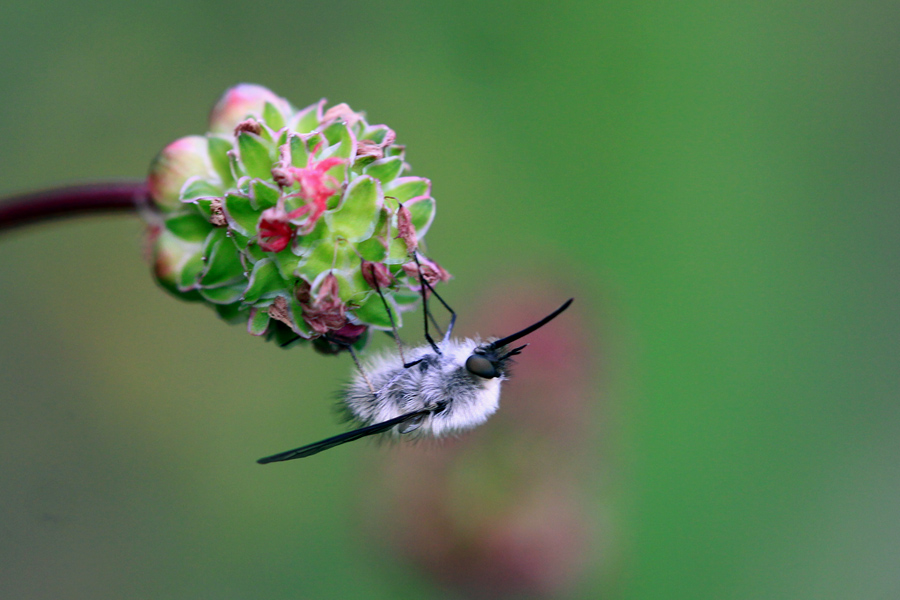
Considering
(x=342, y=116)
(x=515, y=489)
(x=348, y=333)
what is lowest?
(x=515, y=489)

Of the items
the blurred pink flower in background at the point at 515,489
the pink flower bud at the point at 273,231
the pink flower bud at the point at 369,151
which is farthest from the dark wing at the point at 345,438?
the blurred pink flower in background at the point at 515,489

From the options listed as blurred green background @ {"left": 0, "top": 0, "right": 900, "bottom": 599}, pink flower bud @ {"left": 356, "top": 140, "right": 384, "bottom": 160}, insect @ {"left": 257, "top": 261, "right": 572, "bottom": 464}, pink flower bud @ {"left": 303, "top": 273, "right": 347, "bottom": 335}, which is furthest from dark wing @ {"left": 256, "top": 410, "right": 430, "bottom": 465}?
blurred green background @ {"left": 0, "top": 0, "right": 900, "bottom": 599}

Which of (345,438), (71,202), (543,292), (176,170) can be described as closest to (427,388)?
(345,438)

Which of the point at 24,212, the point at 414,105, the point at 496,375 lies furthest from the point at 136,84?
the point at 496,375

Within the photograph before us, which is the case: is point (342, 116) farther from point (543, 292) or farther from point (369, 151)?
point (543, 292)

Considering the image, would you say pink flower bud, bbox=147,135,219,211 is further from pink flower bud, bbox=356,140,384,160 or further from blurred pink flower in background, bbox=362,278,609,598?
blurred pink flower in background, bbox=362,278,609,598

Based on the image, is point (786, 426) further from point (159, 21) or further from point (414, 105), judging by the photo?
point (159, 21)

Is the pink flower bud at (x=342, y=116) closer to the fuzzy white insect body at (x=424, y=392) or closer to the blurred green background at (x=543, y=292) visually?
the fuzzy white insect body at (x=424, y=392)
